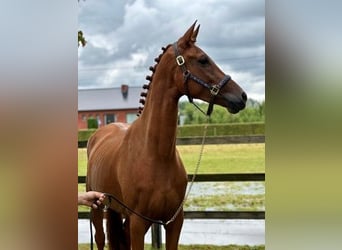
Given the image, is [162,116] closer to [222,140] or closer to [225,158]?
[222,140]

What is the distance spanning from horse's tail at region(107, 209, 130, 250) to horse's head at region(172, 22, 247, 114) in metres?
1.24

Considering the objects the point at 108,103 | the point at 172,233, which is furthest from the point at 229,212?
the point at 108,103

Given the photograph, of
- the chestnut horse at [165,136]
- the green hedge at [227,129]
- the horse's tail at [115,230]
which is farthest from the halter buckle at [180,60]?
the green hedge at [227,129]

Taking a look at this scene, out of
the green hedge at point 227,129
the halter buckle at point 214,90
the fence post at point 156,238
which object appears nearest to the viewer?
the halter buckle at point 214,90

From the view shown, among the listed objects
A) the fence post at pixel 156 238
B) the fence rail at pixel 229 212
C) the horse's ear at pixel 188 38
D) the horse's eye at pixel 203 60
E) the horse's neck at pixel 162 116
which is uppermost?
the horse's ear at pixel 188 38

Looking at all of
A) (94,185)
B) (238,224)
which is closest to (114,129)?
(94,185)

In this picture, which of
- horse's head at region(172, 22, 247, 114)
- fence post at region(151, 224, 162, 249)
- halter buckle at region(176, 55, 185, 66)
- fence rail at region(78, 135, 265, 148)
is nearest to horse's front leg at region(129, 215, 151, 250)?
horse's head at region(172, 22, 247, 114)

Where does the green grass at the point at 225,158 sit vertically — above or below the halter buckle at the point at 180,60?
below

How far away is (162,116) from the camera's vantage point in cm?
201

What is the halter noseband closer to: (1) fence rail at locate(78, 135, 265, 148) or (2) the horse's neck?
(2) the horse's neck

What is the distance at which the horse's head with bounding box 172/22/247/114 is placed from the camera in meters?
1.91

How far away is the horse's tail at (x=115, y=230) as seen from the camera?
2818mm

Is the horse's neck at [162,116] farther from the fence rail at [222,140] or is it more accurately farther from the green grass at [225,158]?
the green grass at [225,158]

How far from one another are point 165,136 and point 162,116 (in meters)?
0.10
